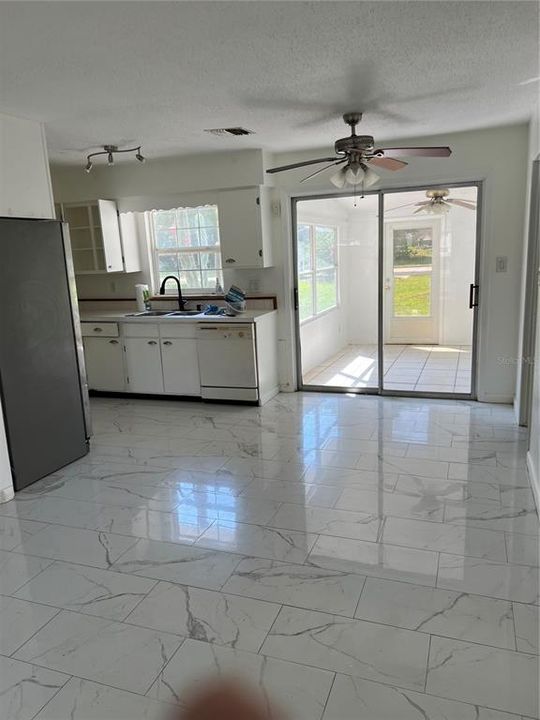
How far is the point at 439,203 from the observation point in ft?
16.2

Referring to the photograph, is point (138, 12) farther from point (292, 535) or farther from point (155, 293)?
point (155, 293)

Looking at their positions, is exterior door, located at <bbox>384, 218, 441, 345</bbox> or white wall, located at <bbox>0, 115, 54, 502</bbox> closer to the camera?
A: white wall, located at <bbox>0, 115, 54, 502</bbox>

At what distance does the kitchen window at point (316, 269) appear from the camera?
5.55 m

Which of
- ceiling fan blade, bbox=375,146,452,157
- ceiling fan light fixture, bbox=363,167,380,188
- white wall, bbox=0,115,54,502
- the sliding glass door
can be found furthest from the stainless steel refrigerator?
the sliding glass door

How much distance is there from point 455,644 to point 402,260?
13.0 ft

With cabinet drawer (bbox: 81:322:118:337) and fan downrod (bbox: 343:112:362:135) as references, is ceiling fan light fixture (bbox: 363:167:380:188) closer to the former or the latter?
fan downrod (bbox: 343:112:362:135)

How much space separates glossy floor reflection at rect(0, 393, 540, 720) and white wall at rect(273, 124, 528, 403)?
0.89 metres

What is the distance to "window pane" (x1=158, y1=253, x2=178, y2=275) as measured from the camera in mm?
5966

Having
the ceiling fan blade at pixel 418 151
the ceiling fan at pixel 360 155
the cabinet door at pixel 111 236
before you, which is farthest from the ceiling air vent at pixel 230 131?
the cabinet door at pixel 111 236

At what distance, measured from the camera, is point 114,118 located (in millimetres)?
3582

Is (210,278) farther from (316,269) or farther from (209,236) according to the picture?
(316,269)

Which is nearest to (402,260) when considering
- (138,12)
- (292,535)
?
(292,535)

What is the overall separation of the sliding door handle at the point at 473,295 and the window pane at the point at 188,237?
9.56 feet

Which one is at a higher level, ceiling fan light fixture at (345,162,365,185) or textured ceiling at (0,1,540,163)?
textured ceiling at (0,1,540,163)
